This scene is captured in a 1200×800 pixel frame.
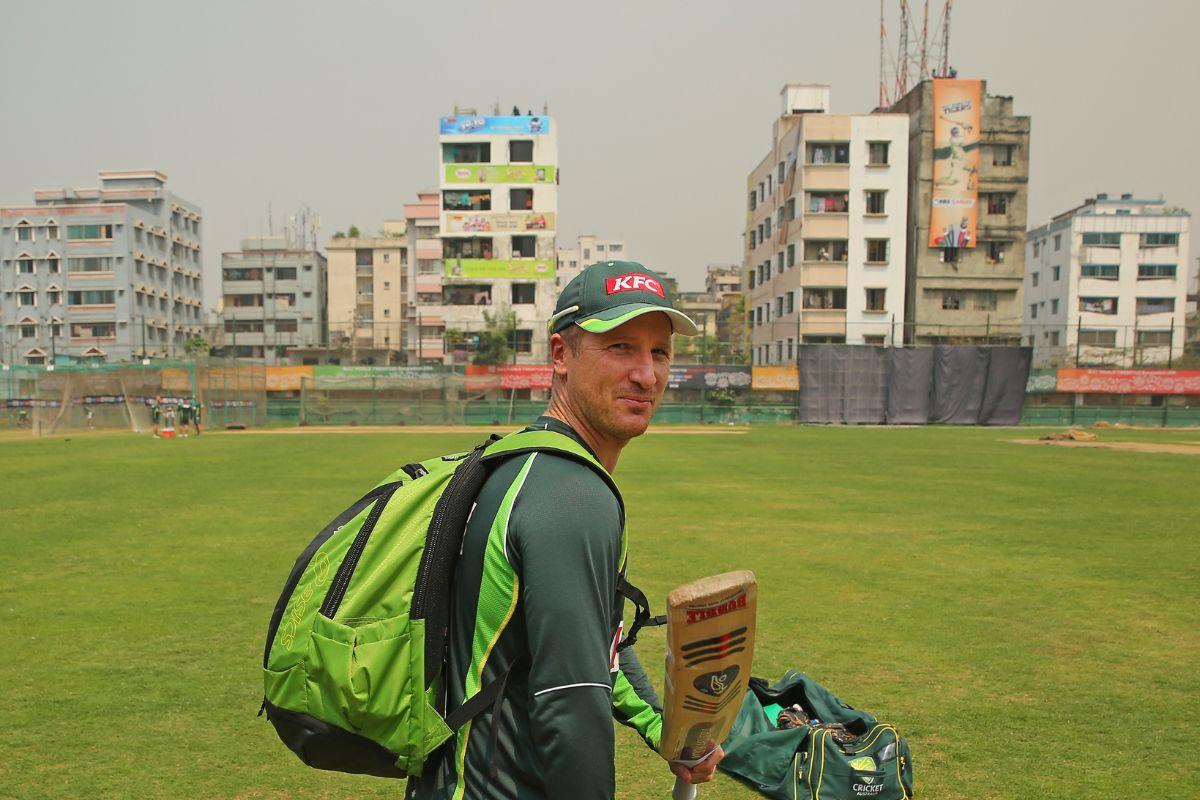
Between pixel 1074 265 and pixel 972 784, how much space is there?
79988 mm

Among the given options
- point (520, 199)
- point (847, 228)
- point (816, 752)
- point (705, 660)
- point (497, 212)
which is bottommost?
A: point (816, 752)

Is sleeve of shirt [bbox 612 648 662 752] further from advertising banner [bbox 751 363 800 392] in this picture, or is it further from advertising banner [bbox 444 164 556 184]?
advertising banner [bbox 444 164 556 184]

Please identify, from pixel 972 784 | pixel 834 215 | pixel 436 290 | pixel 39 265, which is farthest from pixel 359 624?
pixel 39 265

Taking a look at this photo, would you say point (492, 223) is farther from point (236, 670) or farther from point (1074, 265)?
point (236, 670)

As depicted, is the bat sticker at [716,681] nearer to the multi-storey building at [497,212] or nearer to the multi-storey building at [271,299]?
the multi-storey building at [497,212]

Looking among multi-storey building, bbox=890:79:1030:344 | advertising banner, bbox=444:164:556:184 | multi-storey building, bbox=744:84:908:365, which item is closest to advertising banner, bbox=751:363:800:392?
multi-storey building, bbox=744:84:908:365

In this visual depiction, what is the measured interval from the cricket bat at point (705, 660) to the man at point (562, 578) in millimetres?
79

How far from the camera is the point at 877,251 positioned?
2269 inches

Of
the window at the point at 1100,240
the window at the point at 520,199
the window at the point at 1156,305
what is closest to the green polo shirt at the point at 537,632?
the window at the point at 520,199

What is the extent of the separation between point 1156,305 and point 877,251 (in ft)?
108

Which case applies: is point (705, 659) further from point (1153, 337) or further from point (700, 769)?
point (1153, 337)

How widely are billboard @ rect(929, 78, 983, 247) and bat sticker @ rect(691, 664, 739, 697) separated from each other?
60.3 metres

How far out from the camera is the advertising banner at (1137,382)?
1778 inches

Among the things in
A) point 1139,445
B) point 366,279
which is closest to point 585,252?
point 366,279
